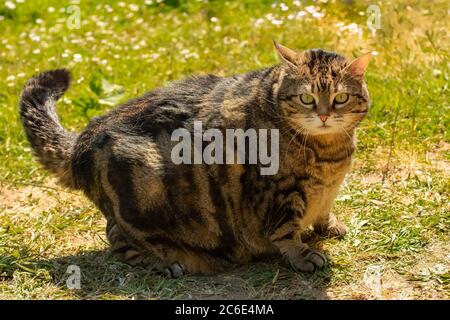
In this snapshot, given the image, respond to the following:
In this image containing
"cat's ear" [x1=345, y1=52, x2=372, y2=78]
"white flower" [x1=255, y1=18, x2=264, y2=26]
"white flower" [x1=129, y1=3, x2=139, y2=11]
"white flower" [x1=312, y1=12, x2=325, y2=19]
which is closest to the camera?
"cat's ear" [x1=345, y1=52, x2=372, y2=78]

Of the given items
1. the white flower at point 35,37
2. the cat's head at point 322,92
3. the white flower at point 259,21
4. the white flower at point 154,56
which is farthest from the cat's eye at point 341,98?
the white flower at point 35,37

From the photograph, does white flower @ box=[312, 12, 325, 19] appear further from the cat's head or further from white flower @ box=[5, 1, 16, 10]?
white flower @ box=[5, 1, 16, 10]

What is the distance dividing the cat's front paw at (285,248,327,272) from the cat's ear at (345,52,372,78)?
1.02 metres

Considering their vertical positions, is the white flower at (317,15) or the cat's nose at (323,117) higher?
the cat's nose at (323,117)

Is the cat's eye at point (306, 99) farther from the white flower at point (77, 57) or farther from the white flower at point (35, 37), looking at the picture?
the white flower at point (35, 37)

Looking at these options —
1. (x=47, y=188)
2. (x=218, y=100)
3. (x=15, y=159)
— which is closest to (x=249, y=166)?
(x=218, y=100)

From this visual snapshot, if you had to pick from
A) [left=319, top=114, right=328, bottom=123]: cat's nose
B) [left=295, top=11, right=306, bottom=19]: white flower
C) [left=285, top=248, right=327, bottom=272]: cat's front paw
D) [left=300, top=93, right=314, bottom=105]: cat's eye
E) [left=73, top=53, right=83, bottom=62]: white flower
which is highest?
[left=300, top=93, right=314, bottom=105]: cat's eye

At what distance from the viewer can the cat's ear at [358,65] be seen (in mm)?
4121

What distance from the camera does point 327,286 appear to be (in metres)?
4.05

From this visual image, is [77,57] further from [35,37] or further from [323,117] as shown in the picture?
[323,117]

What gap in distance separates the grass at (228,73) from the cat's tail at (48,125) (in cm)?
53

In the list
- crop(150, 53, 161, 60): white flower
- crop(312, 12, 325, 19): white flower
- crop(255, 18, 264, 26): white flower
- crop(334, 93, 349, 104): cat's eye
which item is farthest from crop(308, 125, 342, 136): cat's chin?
crop(255, 18, 264, 26): white flower

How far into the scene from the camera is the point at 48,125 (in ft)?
15.1

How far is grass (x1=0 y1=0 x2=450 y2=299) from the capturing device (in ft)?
13.6
